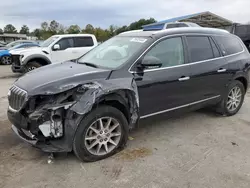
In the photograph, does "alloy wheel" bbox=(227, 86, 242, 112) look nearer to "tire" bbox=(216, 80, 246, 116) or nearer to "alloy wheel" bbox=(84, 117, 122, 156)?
"tire" bbox=(216, 80, 246, 116)

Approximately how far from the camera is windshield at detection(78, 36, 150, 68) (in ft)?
11.9

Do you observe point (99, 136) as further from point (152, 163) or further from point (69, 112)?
point (152, 163)

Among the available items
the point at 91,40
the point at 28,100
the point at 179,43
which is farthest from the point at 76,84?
the point at 91,40

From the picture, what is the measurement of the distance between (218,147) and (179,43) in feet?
5.99

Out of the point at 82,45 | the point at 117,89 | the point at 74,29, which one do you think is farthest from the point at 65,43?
the point at 74,29

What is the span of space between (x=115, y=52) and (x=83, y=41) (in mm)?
7228

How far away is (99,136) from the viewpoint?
10.6 ft

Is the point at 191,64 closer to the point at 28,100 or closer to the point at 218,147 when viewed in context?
the point at 218,147

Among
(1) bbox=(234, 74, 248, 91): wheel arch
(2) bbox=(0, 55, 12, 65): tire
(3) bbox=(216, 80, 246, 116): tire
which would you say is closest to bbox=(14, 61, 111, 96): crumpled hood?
(3) bbox=(216, 80, 246, 116): tire

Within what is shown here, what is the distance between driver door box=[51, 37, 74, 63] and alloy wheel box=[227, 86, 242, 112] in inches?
284

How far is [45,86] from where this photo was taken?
2959 millimetres

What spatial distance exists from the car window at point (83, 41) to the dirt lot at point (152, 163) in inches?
272

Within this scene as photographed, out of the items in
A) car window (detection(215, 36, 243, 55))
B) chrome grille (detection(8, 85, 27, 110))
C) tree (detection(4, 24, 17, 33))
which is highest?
tree (detection(4, 24, 17, 33))

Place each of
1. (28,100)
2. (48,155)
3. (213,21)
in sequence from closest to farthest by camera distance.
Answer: (28,100), (48,155), (213,21)
